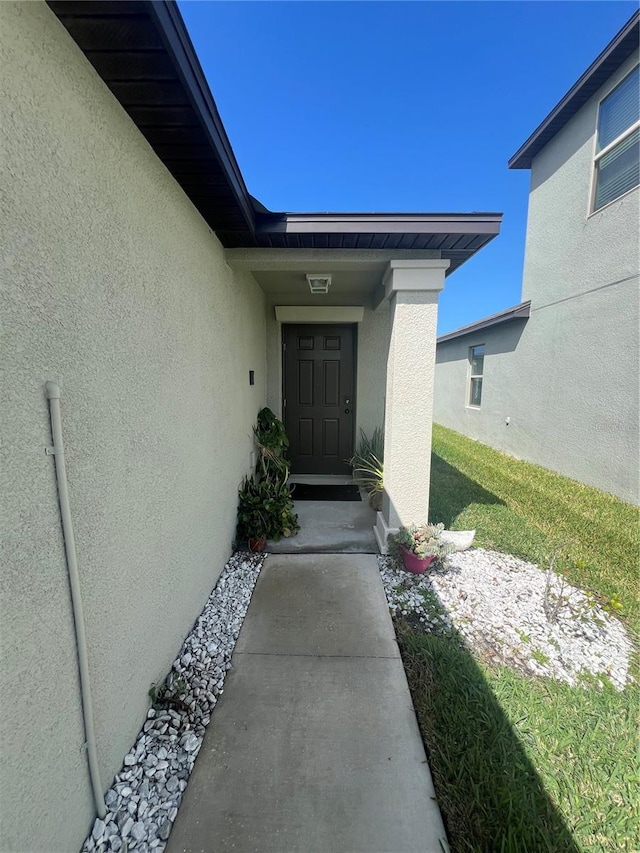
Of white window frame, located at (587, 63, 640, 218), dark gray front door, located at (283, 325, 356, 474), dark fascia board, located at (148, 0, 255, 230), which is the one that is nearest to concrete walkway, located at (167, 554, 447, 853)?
dark fascia board, located at (148, 0, 255, 230)

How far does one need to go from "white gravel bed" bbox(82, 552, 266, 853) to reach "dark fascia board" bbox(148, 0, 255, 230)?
285 cm

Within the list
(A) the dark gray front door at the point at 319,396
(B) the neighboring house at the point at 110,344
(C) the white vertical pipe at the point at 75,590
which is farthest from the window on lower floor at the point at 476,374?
(C) the white vertical pipe at the point at 75,590

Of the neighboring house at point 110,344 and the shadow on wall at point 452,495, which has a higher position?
the neighboring house at point 110,344

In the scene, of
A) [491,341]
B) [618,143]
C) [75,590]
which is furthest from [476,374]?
[75,590]

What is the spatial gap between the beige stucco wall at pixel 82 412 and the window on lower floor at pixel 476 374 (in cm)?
911

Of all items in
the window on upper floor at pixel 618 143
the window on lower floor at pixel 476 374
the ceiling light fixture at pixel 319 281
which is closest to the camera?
the ceiling light fixture at pixel 319 281

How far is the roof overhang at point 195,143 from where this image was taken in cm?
111

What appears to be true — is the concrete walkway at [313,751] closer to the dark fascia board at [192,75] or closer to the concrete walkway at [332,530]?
the concrete walkway at [332,530]

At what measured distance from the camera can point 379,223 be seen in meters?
2.66

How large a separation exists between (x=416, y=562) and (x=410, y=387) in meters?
1.57

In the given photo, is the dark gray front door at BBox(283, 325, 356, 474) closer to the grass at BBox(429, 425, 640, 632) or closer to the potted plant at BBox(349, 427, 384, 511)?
the potted plant at BBox(349, 427, 384, 511)

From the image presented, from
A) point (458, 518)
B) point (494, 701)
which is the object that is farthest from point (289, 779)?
point (458, 518)

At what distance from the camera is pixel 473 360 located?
9.96 m

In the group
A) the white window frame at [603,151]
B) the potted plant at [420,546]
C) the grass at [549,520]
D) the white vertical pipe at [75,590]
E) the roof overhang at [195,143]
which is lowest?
the grass at [549,520]
